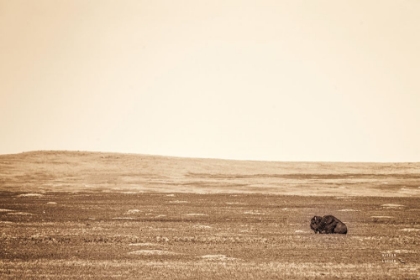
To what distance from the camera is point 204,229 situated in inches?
538

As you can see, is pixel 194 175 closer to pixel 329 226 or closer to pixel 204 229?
pixel 204 229

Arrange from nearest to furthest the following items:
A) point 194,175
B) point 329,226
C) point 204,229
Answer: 1. point 329,226
2. point 204,229
3. point 194,175

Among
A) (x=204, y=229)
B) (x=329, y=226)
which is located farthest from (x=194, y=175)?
(x=329, y=226)

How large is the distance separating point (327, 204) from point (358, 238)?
24.5 feet

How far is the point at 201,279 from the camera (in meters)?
8.53

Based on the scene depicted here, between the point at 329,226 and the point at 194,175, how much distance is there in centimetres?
2429

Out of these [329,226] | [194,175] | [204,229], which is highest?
[194,175]

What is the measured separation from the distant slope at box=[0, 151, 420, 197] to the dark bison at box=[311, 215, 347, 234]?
1153 centimetres

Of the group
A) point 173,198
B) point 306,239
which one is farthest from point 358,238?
point 173,198

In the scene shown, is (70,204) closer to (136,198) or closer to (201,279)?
(136,198)

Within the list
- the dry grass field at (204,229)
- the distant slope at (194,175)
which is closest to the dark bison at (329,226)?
the dry grass field at (204,229)

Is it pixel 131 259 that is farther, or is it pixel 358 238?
pixel 358 238

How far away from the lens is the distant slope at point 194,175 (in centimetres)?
A: 2738

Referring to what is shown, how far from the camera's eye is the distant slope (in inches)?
1078
